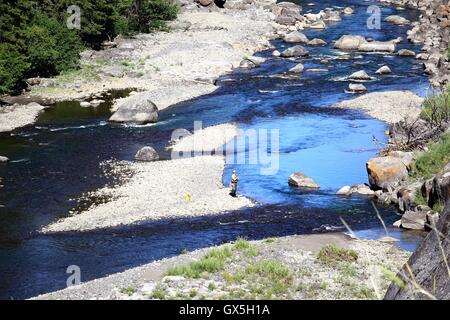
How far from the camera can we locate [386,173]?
97.1ft

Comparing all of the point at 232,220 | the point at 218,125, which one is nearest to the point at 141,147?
the point at 218,125

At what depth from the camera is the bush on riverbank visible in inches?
1892

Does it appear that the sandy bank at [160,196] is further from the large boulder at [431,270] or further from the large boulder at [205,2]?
the large boulder at [205,2]

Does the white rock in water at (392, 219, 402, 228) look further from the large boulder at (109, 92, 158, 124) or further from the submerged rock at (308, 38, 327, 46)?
the submerged rock at (308, 38, 327, 46)

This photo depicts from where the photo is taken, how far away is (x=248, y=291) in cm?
1736

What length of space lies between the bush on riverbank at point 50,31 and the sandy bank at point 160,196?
19014mm

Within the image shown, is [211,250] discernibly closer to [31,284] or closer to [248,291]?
[248,291]

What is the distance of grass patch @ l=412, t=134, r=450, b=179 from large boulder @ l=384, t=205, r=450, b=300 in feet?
72.4

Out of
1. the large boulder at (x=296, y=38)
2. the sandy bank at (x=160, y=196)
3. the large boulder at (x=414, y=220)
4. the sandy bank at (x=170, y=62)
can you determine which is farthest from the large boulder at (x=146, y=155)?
the large boulder at (x=296, y=38)

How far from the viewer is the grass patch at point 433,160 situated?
28391mm

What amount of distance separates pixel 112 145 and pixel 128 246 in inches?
585

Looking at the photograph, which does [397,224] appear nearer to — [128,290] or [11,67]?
[128,290]

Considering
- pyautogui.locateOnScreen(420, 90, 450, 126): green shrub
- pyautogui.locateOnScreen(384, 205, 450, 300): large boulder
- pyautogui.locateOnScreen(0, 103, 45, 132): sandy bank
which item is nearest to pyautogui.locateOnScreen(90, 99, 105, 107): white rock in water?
pyautogui.locateOnScreen(0, 103, 45, 132): sandy bank

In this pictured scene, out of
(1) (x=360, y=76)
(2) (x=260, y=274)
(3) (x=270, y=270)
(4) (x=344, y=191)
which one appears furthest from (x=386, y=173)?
(1) (x=360, y=76)
